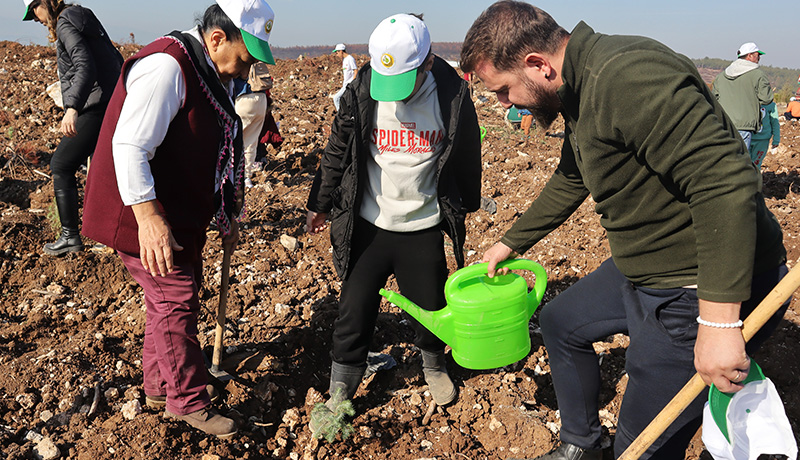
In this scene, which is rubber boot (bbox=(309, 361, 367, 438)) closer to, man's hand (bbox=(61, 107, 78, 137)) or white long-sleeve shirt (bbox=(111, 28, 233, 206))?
white long-sleeve shirt (bbox=(111, 28, 233, 206))

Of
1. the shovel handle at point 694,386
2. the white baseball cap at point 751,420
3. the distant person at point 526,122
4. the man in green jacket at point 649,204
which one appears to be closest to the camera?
the man in green jacket at point 649,204

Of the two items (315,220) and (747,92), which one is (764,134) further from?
(315,220)

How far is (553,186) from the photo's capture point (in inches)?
85.9

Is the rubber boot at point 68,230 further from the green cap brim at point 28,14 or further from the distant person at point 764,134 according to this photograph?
the distant person at point 764,134

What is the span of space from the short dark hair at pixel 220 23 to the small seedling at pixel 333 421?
1.61 metres

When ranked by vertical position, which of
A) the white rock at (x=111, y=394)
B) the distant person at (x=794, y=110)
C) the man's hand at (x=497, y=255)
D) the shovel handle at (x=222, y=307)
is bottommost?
the distant person at (x=794, y=110)

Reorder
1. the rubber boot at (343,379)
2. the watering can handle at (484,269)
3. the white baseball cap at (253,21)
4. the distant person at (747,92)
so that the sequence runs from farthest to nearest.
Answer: the distant person at (747,92) → the rubber boot at (343,379) → the watering can handle at (484,269) → the white baseball cap at (253,21)

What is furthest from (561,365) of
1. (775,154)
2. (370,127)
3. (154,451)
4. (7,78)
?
(7,78)

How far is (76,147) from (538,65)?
11.6 ft

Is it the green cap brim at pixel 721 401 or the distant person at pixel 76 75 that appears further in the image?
the distant person at pixel 76 75

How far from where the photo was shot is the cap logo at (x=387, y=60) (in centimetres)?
213

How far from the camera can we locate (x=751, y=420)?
1.56 metres

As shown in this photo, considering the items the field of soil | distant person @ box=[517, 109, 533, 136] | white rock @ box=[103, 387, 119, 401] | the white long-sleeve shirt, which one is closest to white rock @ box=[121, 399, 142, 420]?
the field of soil

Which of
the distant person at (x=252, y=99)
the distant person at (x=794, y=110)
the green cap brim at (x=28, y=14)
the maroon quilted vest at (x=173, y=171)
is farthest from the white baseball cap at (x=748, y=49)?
the distant person at (x=794, y=110)
